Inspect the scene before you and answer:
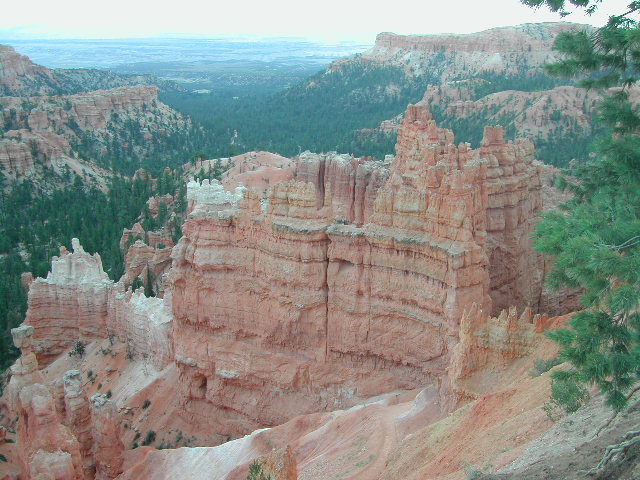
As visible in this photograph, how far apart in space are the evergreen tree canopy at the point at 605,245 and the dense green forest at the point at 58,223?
2593 cm

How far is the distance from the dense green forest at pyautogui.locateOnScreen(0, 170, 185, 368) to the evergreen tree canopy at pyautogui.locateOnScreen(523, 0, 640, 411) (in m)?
25.9

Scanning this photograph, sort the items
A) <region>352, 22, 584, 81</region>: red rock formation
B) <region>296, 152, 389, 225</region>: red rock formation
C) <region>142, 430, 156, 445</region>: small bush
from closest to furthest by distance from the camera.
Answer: <region>142, 430, 156, 445</region>: small bush → <region>296, 152, 389, 225</region>: red rock formation → <region>352, 22, 584, 81</region>: red rock formation

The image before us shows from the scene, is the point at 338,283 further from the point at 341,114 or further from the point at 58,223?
the point at 341,114

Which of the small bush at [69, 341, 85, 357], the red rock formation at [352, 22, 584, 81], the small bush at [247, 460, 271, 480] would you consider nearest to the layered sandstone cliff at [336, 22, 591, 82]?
the red rock formation at [352, 22, 584, 81]

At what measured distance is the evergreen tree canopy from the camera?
8711 millimetres

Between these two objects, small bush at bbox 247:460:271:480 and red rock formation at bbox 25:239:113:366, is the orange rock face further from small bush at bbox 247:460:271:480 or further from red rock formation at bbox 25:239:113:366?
red rock formation at bbox 25:239:113:366

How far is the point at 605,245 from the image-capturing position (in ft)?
28.8

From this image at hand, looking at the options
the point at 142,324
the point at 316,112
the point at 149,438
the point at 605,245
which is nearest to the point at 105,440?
the point at 149,438

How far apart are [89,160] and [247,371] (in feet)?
194

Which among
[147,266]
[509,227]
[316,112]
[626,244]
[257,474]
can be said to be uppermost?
[626,244]

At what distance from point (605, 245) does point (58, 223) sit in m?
49.5

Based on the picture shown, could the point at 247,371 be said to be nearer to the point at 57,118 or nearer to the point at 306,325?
the point at 306,325

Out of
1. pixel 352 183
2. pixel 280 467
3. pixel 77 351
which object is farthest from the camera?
pixel 352 183

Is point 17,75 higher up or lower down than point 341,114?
higher up
